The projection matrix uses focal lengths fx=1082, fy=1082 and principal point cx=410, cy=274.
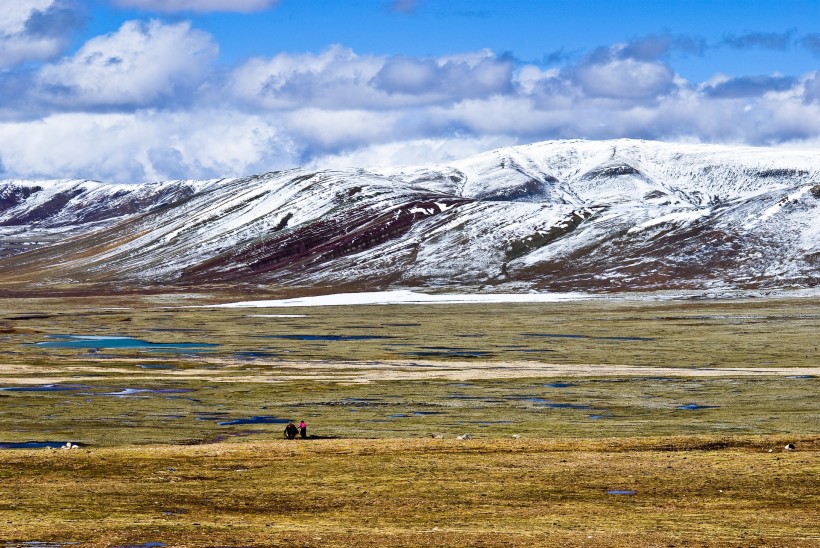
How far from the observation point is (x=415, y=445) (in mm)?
52531

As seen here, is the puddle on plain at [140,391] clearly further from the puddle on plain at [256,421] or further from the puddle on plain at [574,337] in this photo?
the puddle on plain at [574,337]

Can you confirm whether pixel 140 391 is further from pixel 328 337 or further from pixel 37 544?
pixel 328 337

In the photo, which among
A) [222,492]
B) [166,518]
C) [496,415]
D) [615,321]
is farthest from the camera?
[615,321]

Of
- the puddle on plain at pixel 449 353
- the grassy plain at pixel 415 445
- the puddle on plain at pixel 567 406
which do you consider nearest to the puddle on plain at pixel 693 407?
the grassy plain at pixel 415 445

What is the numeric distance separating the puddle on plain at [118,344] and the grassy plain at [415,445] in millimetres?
3376

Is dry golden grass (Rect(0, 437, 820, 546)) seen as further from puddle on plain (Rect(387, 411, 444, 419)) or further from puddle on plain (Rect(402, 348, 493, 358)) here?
puddle on plain (Rect(402, 348, 493, 358))

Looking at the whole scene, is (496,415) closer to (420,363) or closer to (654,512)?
(654,512)

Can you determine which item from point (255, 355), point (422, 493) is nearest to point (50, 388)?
point (255, 355)

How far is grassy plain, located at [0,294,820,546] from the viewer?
119ft

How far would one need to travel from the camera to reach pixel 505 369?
104375 mm

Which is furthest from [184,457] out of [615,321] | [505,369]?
[615,321]

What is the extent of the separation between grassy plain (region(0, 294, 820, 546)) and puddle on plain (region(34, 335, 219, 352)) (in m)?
3.38

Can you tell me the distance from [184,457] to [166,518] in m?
12.7

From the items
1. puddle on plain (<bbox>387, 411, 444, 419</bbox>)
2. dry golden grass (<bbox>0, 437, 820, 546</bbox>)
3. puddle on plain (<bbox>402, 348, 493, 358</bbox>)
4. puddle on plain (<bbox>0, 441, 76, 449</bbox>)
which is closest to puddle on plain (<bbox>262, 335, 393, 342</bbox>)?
puddle on plain (<bbox>402, 348, 493, 358</bbox>)
